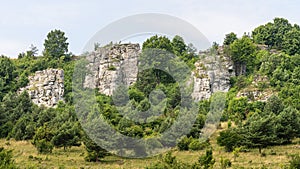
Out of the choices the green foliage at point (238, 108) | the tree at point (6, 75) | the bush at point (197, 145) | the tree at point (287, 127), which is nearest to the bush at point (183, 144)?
the bush at point (197, 145)

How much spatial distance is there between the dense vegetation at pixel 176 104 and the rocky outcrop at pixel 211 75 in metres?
1.61

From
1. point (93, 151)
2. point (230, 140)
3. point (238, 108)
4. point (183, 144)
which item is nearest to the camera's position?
point (93, 151)

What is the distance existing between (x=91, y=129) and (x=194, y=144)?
34.0 ft

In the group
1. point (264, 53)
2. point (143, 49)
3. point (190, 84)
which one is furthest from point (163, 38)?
point (264, 53)

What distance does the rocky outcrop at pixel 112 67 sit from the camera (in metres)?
76.1

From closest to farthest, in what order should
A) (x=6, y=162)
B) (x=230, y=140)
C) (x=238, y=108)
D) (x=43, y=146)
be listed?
(x=6, y=162)
(x=230, y=140)
(x=43, y=146)
(x=238, y=108)

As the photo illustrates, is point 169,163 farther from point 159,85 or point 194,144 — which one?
point 159,85

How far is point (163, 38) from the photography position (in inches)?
3189

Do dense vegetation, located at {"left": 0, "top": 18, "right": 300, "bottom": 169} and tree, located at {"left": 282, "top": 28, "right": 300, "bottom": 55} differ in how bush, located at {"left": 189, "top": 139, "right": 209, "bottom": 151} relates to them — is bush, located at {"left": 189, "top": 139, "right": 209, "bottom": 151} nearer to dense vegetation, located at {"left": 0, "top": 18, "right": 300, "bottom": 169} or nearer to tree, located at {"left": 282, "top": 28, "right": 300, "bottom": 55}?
dense vegetation, located at {"left": 0, "top": 18, "right": 300, "bottom": 169}

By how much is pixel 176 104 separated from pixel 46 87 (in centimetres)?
2380

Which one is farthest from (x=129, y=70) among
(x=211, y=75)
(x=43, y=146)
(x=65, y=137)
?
(x=43, y=146)

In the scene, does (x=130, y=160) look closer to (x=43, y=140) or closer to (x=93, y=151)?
(x=93, y=151)

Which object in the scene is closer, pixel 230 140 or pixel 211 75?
pixel 230 140

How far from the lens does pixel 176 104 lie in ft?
205
